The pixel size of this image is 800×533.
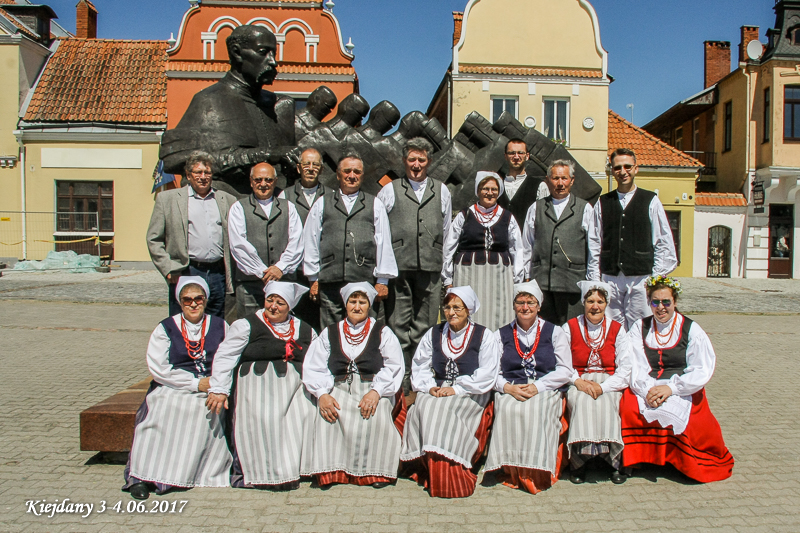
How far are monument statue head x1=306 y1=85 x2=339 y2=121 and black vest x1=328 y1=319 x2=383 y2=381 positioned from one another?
281 cm

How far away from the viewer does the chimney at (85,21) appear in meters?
21.0

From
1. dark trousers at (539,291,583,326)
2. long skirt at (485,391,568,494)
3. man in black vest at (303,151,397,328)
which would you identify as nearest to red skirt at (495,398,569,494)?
long skirt at (485,391,568,494)

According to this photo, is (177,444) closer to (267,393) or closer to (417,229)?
(267,393)

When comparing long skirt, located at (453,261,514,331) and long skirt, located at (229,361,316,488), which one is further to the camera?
long skirt, located at (453,261,514,331)

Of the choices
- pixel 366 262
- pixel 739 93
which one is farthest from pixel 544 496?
pixel 739 93

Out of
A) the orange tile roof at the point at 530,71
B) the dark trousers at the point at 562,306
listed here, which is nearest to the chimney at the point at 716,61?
the orange tile roof at the point at 530,71

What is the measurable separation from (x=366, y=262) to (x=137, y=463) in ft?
5.82

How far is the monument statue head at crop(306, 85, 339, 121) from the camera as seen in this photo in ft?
18.1

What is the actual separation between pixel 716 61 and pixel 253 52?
2279 centimetres

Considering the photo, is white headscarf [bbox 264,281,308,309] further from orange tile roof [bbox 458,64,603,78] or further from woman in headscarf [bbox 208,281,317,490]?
orange tile roof [bbox 458,64,603,78]

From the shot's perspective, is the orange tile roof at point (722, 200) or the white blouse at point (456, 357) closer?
the white blouse at point (456, 357)

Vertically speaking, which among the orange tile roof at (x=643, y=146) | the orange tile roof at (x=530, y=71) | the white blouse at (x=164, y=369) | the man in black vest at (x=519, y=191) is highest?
the orange tile roof at (x=530, y=71)

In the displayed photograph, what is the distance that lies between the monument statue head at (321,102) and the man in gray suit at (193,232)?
176 cm

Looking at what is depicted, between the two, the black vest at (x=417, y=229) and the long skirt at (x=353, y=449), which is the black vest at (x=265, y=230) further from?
the long skirt at (x=353, y=449)
